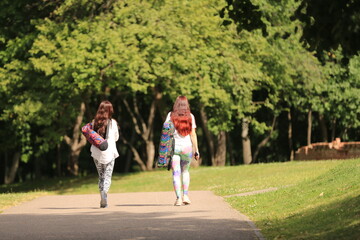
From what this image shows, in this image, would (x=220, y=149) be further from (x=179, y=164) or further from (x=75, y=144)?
(x=179, y=164)

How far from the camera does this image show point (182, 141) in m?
15.7

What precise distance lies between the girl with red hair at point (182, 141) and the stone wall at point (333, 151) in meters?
13.6

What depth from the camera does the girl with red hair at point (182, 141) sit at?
50.9 feet

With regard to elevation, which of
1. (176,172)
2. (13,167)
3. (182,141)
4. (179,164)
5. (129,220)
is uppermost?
(182,141)

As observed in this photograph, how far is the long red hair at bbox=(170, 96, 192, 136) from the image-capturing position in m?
15.5

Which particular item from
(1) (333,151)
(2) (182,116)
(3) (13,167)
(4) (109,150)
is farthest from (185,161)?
(3) (13,167)

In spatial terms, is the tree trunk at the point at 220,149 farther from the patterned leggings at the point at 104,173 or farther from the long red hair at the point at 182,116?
the long red hair at the point at 182,116

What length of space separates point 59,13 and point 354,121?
1654 centimetres

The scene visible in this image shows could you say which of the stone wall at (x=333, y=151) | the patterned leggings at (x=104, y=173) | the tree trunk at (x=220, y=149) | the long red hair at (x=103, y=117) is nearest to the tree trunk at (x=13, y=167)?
the tree trunk at (x=220, y=149)

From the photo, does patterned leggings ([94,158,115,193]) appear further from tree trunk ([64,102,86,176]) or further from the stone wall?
tree trunk ([64,102,86,176])

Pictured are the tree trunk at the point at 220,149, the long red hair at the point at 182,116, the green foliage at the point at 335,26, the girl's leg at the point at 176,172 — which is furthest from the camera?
the tree trunk at the point at 220,149

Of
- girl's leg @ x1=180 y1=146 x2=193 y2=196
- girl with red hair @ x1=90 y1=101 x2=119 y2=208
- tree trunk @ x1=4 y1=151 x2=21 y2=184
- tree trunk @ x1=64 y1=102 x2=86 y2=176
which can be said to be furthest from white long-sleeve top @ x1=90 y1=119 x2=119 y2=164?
tree trunk @ x1=4 y1=151 x2=21 y2=184

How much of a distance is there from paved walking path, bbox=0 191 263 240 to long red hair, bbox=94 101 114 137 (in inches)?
56.1

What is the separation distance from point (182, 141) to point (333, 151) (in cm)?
1515
